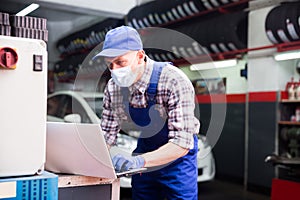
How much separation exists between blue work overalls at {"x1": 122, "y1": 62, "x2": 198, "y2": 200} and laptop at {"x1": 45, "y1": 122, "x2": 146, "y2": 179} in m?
0.32

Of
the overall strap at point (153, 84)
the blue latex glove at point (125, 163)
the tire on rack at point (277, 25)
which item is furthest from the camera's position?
the tire on rack at point (277, 25)

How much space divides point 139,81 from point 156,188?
0.46 metres

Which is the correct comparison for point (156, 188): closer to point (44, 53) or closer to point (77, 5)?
point (44, 53)

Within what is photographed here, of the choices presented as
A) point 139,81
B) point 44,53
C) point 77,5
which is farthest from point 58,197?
point 77,5

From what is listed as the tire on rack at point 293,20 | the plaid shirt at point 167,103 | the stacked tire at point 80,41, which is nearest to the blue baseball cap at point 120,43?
the plaid shirt at point 167,103

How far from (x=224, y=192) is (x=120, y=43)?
319cm

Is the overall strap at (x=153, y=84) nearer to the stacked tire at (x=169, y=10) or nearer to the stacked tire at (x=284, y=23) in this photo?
the stacked tire at (x=284, y=23)

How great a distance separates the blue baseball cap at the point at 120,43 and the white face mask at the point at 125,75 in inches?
2.5

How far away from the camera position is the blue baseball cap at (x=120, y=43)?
127 cm

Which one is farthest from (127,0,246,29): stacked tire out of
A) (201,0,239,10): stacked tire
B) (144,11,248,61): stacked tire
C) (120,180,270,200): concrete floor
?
(120,180,270,200): concrete floor

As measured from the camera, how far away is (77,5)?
312cm

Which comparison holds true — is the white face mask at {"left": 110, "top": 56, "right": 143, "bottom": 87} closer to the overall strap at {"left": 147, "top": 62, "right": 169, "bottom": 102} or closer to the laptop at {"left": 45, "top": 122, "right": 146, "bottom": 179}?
the overall strap at {"left": 147, "top": 62, "right": 169, "bottom": 102}

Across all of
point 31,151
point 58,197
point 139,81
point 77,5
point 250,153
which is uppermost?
point 77,5

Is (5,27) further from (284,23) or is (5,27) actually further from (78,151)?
(284,23)
